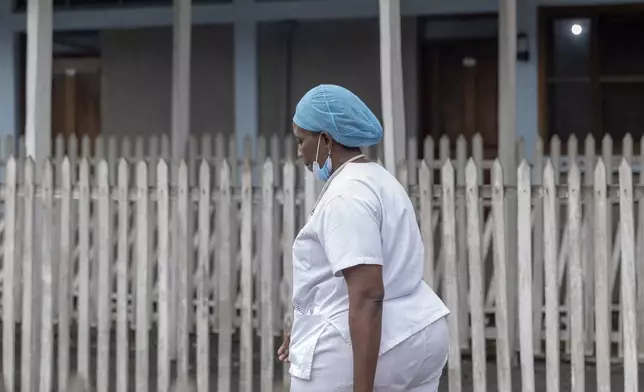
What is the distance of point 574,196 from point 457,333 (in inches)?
37.2

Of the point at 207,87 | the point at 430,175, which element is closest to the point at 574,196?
the point at 430,175

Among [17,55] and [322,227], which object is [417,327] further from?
[17,55]

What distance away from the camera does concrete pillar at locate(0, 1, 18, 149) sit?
32.7 ft

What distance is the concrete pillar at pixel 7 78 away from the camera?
392 inches

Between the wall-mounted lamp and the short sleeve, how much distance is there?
6.53 metres

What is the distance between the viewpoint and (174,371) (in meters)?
6.02

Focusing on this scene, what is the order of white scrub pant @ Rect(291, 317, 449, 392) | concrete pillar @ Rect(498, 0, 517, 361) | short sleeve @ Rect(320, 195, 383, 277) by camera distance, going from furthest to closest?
1. concrete pillar @ Rect(498, 0, 517, 361)
2. white scrub pant @ Rect(291, 317, 449, 392)
3. short sleeve @ Rect(320, 195, 383, 277)

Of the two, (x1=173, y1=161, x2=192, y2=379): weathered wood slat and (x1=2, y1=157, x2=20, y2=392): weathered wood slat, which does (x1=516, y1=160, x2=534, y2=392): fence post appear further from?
(x1=2, y1=157, x2=20, y2=392): weathered wood slat

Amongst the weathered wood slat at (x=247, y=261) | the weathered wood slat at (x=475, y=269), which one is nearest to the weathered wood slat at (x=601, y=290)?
the weathered wood slat at (x=475, y=269)

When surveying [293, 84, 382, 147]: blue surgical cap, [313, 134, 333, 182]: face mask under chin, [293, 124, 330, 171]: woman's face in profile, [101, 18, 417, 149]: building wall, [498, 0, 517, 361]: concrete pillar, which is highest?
[101, 18, 417, 149]: building wall

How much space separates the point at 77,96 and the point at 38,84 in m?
4.51

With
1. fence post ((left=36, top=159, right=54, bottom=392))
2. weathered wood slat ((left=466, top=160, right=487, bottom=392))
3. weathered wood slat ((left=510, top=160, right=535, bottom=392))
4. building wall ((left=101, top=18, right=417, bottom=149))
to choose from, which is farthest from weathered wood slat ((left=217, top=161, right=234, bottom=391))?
building wall ((left=101, top=18, right=417, bottom=149))

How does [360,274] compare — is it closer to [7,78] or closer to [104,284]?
[104,284]

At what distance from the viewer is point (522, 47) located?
866 cm
